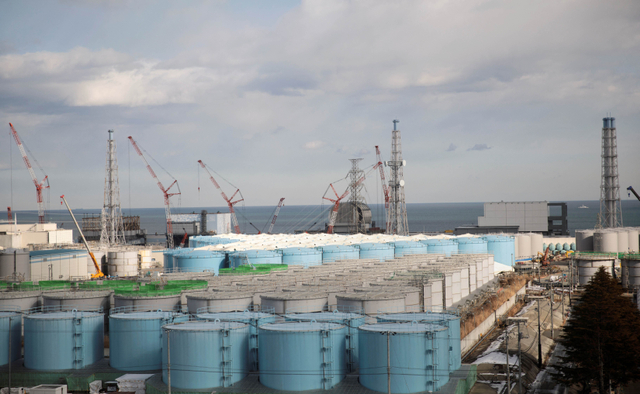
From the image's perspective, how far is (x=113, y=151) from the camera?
8506 centimetres

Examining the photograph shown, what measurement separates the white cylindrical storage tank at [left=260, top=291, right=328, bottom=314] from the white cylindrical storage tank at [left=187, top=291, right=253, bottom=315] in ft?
3.44

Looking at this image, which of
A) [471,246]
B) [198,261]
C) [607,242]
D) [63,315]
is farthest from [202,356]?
[607,242]

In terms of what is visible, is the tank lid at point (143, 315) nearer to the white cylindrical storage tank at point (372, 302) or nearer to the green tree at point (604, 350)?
the white cylindrical storage tank at point (372, 302)

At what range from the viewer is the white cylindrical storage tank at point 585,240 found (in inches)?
3282

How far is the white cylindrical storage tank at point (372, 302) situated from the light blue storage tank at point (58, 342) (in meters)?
13.6

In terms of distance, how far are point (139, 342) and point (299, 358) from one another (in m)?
8.93

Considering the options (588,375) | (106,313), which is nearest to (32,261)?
(106,313)

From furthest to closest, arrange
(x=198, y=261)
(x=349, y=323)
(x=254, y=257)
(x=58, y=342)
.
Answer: (x=254, y=257) → (x=198, y=261) → (x=58, y=342) → (x=349, y=323)

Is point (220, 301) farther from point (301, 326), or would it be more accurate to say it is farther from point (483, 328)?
point (483, 328)

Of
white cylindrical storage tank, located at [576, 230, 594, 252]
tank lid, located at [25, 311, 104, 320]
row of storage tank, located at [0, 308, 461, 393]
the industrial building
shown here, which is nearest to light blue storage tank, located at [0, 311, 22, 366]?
tank lid, located at [25, 311, 104, 320]

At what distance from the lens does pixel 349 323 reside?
2766 cm

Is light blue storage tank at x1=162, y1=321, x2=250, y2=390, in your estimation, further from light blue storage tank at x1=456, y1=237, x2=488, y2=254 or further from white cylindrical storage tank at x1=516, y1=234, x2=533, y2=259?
white cylindrical storage tank at x1=516, y1=234, x2=533, y2=259

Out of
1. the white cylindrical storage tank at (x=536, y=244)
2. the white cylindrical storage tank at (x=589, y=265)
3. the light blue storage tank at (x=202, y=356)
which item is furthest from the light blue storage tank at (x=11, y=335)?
the white cylindrical storage tank at (x=536, y=244)

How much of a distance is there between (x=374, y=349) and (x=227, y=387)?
6.88 meters
